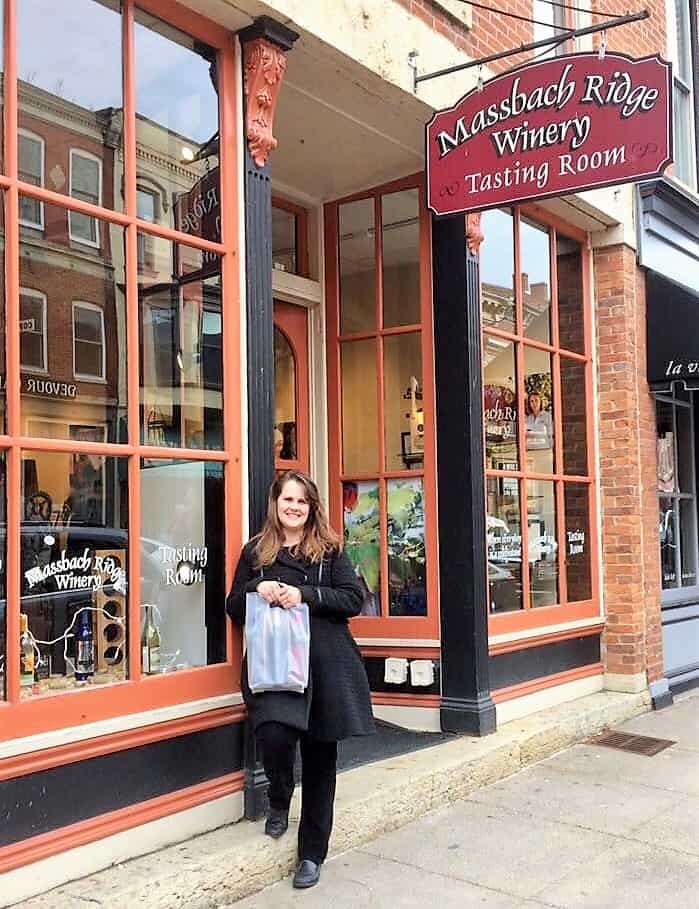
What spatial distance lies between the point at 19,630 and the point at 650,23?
7.74 metres

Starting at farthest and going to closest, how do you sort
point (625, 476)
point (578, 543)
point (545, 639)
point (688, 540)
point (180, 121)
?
1. point (688, 540)
2. point (625, 476)
3. point (578, 543)
4. point (545, 639)
5. point (180, 121)

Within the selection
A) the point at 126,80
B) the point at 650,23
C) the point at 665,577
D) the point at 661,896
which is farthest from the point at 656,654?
the point at 126,80

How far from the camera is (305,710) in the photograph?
3916 millimetres

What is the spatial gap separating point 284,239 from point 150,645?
365 cm

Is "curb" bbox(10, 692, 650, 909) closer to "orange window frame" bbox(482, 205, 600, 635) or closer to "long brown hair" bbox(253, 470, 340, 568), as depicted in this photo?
"orange window frame" bbox(482, 205, 600, 635)

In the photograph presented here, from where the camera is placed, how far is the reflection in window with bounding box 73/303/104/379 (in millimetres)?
4199

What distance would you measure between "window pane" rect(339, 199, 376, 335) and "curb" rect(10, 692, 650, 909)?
294 centimetres

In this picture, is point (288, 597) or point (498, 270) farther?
point (498, 270)

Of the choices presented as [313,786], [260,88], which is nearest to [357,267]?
[260,88]

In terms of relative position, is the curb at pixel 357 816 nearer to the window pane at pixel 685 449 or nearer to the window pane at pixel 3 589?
the window pane at pixel 3 589

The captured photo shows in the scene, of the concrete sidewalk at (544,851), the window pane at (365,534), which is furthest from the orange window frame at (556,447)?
the concrete sidewalk at (544,851)

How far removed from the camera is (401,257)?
6.71 metres

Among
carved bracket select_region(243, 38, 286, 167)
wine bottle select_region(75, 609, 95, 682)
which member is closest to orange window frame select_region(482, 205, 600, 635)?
carved bracket select_region(243, 38, 286, 167)

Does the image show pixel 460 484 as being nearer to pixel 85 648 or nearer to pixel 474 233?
pixel 474 233
